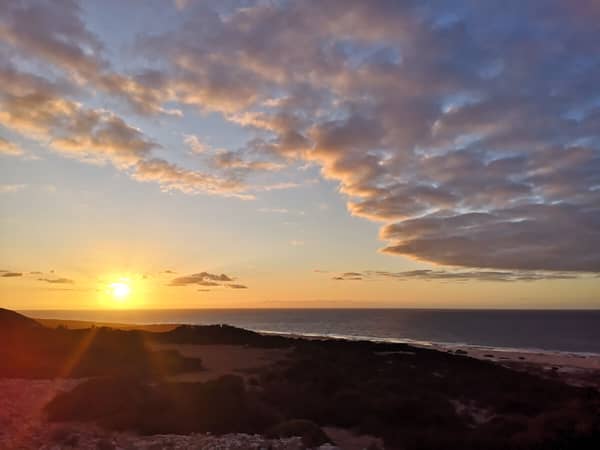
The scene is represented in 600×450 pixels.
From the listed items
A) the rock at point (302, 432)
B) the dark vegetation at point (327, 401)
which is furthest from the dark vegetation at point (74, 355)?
the rock at point (302, 432)

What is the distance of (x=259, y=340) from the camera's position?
199ft

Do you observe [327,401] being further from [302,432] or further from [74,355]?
[74,355]

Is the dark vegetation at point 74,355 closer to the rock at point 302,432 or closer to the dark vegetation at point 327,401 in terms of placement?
the dark vegetation at point 327,401

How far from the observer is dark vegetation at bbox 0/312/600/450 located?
1788cm

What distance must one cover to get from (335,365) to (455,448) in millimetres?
23113

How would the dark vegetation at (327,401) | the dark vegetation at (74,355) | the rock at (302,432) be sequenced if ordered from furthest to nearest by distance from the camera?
1. the dark vegetation at (74,355)
2. the dark vegetation at (327,401)
3. the rock at (302,432)

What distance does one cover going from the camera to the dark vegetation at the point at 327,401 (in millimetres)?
17881

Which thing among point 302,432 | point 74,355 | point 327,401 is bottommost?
point 327,401

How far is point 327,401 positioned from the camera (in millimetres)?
24031

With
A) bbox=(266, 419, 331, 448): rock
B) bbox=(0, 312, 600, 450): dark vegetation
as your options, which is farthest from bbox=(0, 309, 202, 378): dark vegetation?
bbox=(266, 419, 331, 448): rock

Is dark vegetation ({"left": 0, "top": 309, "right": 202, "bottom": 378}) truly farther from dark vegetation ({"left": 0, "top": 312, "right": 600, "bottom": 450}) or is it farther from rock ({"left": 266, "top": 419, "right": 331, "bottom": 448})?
rock ({"left": 266, "top": 419, "right": 331, "bottom": 448})

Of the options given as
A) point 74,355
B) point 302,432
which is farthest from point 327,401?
point 74,355

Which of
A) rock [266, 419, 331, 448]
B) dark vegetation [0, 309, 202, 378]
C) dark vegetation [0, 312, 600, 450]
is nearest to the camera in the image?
rock [266, 419, 331, 448]

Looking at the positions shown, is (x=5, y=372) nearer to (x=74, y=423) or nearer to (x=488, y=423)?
(x=74, y=423)
